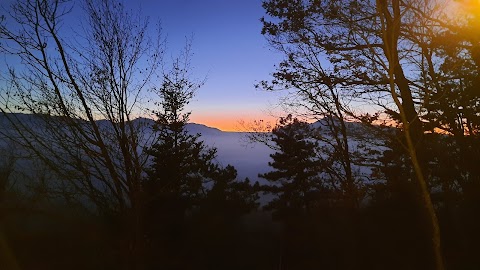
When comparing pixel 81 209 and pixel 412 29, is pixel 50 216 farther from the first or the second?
pixel 412 29

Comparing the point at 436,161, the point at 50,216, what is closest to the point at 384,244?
the point at 436,161

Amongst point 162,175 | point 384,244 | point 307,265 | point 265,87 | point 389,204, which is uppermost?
point 265,87

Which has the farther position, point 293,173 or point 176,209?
point 293,173

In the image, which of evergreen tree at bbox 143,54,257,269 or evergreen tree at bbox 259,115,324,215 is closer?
evergreen tree at bbox 143,54,257,269

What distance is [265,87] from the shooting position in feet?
37.5

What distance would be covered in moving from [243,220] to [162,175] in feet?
16.0

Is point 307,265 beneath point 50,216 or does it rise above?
beneath

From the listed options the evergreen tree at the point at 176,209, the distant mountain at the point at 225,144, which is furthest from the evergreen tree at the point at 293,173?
the evergreen tree at the point at 176,209

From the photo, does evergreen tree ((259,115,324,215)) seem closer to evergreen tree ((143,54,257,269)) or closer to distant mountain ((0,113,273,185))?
distant mountain ((0,113,273,185))

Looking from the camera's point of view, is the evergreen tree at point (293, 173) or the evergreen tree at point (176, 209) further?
the evergreen tree at point (293, 173)

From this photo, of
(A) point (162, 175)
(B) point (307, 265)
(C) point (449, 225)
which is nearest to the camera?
(C) point (449, 225)

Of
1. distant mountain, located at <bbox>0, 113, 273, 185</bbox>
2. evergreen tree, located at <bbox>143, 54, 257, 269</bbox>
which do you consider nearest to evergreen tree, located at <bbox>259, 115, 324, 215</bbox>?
distant mountain, located at <bbox>0, 113, 273, 185</bbox>

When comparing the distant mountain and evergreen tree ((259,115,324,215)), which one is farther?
evergreen tree ((259,115,324,215))

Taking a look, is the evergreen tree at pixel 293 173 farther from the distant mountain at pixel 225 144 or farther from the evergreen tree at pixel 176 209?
the evergreen tree at pixel 176 209
